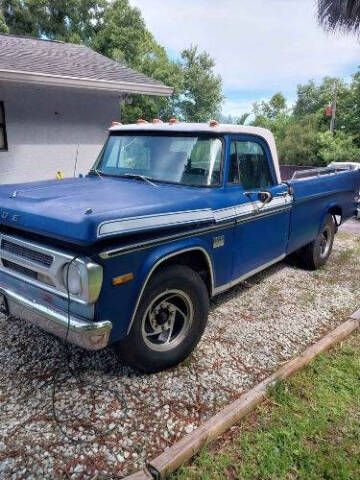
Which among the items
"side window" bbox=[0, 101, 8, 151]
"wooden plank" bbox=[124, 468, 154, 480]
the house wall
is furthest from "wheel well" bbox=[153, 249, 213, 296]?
"side window" bbox=[0, 101, 8, 151]

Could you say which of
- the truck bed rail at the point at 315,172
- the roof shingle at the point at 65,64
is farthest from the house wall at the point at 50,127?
the truck bed rail at the point at 315,172

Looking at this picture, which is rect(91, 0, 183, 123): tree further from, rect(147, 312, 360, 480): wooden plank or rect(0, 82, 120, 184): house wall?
rect(147, 312, 360, 480): wooden plank

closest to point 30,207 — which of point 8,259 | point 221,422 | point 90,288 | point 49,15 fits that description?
point 8,259

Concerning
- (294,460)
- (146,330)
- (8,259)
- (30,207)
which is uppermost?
(30,207)

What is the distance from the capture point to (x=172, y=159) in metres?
3.79

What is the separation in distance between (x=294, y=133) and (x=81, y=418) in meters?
22.8

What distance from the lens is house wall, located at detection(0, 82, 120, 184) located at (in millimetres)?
8719

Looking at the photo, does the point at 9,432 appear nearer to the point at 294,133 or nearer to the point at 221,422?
the point at 221,422

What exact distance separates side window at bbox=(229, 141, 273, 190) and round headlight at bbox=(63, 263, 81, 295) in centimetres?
189

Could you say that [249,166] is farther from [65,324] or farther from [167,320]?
[65,324]

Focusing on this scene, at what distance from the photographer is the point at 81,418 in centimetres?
264

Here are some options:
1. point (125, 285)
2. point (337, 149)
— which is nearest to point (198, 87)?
point (337, 149)

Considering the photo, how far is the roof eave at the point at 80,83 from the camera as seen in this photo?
Answer: 7.66 meters

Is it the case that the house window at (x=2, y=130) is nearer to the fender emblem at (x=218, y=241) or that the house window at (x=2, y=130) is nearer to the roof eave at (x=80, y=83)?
the roof eave at (x=80, y=83)
